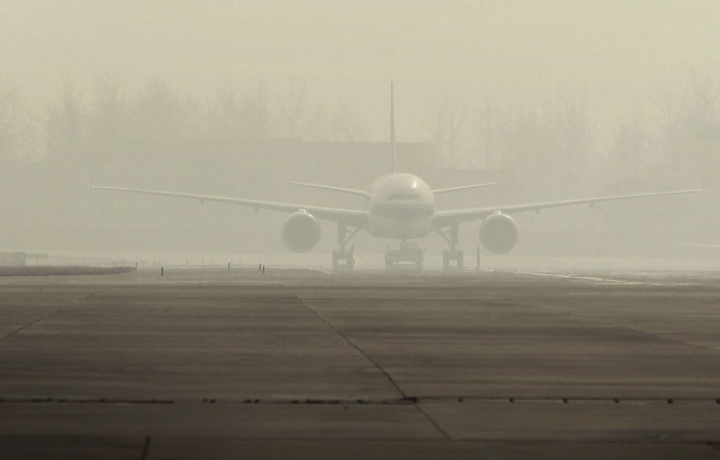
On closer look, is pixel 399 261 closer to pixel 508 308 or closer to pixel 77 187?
pixel 508 308

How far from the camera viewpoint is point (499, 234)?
189 feet

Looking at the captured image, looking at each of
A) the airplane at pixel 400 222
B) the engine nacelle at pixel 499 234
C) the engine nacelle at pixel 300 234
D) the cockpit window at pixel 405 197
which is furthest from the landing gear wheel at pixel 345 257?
the engine nacelle at pixel 499 234

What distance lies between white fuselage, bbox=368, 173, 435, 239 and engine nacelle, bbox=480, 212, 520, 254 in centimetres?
250

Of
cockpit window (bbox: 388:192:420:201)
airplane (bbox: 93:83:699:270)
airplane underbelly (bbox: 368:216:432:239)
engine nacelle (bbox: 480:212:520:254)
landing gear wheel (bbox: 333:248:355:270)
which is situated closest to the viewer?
cockpit window (bbox: 388:192:420:201)

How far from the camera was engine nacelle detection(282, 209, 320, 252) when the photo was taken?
185 feet

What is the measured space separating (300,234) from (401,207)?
4.52 meters

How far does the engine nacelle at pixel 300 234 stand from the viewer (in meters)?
56.3

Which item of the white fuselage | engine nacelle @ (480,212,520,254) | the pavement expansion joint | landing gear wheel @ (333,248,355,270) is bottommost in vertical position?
the pavement expansion joint

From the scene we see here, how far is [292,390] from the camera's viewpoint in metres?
10.7

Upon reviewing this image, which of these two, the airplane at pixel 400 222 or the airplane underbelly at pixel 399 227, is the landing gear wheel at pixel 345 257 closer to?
the airplane at pixel 400 222

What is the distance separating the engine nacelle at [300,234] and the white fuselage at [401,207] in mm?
2905

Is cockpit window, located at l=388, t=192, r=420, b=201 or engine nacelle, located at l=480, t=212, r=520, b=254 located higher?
cockpit window, located at l=388, t=192, r=420, b=201

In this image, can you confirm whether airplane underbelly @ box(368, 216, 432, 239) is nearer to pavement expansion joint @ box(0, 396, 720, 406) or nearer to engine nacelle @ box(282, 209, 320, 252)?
engine nacelle @ box(282, 209, 320, 252)

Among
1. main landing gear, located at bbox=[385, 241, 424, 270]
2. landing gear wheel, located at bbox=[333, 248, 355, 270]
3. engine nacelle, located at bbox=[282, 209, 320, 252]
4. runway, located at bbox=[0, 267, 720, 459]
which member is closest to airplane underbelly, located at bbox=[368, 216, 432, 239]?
main landing gear, located at bbox=[385, 241, 424, 270]
